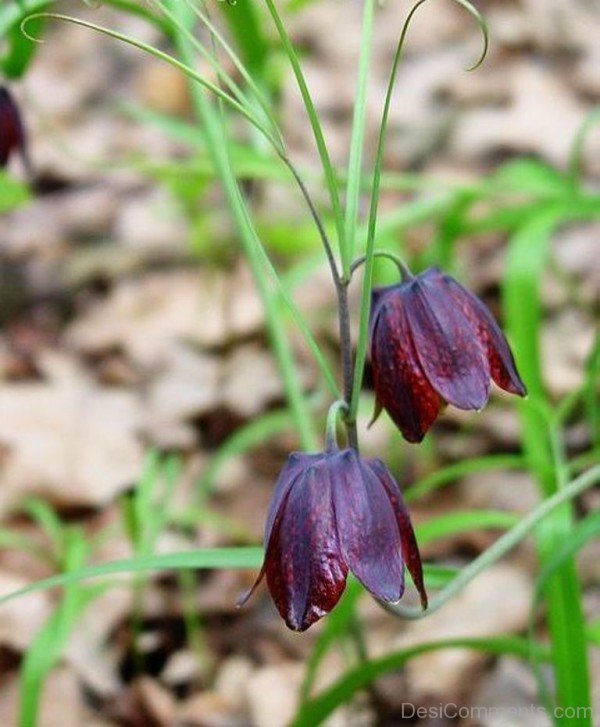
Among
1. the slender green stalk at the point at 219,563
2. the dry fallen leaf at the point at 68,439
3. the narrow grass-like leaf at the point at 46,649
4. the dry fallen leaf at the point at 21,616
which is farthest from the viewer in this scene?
the dry fallen leaf at the point at 68,439

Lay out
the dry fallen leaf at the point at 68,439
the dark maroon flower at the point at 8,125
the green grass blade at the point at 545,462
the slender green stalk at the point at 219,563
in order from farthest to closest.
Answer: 1. the dry fallen leaf at the point at 68,439
2. the dark maroon flower at the point at 8,125
3. the green grass blade at the point at 545,462
4. the slender green stalk at the point at 219,563

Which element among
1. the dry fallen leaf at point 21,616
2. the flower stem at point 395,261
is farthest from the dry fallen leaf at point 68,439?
the flower stem at point 395,261

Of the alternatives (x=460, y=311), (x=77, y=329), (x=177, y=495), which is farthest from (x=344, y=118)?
(x=460, y=311)

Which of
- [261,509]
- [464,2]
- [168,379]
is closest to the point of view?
[464,2]

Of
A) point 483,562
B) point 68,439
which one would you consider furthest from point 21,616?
point 483,562

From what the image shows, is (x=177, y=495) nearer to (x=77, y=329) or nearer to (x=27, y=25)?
(x=77, y=329)

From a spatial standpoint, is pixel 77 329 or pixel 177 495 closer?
pixel 177 495

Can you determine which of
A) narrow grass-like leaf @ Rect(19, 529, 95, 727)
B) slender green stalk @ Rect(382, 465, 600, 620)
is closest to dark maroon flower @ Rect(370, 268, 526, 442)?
slender green stalk @ Rect(382, 465, 600, 620)

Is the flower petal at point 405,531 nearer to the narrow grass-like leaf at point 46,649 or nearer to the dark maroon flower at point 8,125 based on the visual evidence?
the narrow grass-like leaf at point 46,649

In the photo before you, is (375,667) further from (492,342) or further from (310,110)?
(310,110)
